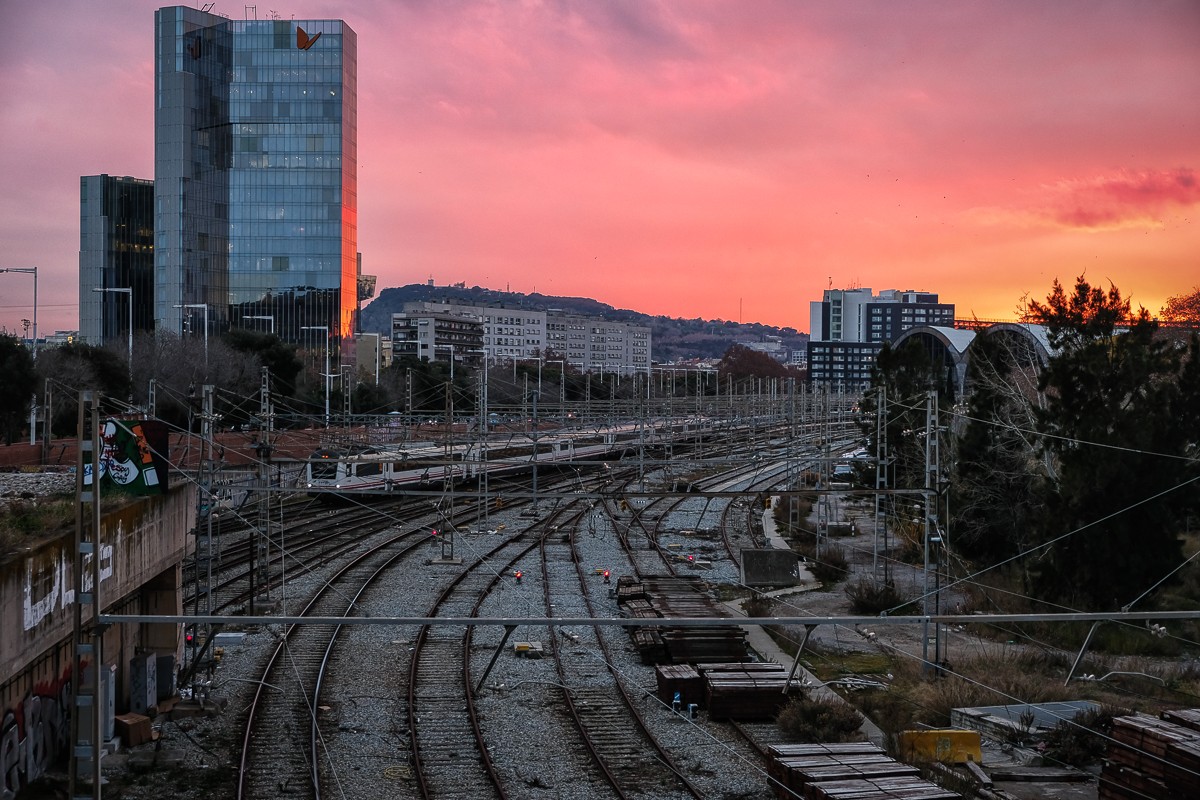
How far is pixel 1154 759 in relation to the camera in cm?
696

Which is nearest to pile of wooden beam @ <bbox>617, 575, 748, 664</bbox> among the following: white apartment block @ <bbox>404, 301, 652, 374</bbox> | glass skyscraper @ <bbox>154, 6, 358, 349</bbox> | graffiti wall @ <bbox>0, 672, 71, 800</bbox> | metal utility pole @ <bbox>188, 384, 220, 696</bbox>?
metal utility pole @ <bbox>188, 384, 220, 696</bbox>

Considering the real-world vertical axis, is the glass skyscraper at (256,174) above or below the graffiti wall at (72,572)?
above

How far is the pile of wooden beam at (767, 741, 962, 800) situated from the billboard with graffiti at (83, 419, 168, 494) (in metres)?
6.09

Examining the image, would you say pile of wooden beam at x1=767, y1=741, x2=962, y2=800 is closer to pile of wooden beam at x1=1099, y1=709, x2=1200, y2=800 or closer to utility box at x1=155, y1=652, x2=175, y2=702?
pile of wooden beam at x1=1099, y1=709, x2=1200, y2=800

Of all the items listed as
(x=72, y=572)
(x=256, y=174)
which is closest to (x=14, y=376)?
(x=72, y=572)

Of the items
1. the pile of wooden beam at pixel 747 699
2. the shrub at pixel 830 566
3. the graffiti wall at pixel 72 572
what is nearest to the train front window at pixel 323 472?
the shrub at pixel 830 566

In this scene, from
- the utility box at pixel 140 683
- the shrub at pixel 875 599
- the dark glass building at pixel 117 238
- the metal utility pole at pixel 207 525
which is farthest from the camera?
the dark glass building at pixel 117 238

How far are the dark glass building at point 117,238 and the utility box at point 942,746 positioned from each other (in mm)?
65482

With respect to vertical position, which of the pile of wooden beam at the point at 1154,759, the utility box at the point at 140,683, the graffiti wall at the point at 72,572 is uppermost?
the graffiti wall at the point at 72,572

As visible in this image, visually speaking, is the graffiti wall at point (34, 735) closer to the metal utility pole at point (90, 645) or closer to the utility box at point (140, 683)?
the utility box at point (140, 683)

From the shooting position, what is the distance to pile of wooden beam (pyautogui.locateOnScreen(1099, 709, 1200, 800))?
6.71 meters

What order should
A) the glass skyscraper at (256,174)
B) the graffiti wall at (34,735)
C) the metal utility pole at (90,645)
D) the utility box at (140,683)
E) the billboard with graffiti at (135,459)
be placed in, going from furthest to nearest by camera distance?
the glass skyscraper at (256,174) → the utility box at (140,683) → the billboard with graffiti at (135,459) → the graffiti wall at (34,735) → the metal utility pole at (90,645)

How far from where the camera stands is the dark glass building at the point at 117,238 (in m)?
67.2

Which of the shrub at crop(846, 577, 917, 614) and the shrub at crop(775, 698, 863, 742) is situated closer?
the shrub at crop(775, 698, 863, 742)
